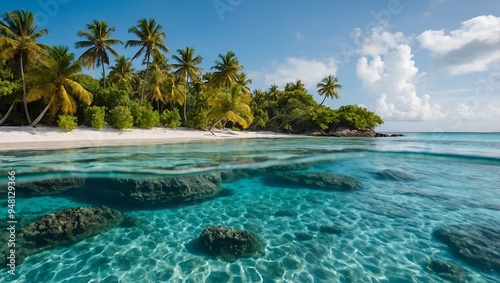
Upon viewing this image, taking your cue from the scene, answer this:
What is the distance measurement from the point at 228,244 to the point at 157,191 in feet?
15.3

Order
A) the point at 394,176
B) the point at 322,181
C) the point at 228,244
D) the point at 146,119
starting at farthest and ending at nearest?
the point at 146,119 < the point at 394,176 < the point at 322,181 < the point at 228,244

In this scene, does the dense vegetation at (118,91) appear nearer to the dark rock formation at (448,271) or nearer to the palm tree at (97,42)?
the palm tree at (97,42)

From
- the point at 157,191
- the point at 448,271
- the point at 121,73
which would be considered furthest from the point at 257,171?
the point at 121,73

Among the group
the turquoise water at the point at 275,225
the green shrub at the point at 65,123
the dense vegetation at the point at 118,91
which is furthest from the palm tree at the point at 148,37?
the turquoise water at the point at 275,225

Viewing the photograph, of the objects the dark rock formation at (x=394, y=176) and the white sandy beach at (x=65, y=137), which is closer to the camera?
the dark rock formation at (x=394, y=176)

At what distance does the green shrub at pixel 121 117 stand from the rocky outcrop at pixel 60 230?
823 inches

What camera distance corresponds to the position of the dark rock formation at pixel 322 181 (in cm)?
1060

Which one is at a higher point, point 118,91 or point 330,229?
point 118,91

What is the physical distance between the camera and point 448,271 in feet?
15.5

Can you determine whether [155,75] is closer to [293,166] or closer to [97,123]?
[97,123]

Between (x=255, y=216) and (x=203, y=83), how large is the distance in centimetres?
4218

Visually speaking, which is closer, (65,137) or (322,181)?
(322,181)

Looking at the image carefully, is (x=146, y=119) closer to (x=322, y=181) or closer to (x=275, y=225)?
(x=322, y=181)

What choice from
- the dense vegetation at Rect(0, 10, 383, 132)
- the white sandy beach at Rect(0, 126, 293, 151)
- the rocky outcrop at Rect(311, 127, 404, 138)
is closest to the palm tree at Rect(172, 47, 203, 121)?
the dense vegetation at Rect(0, 10, 383, 132)
